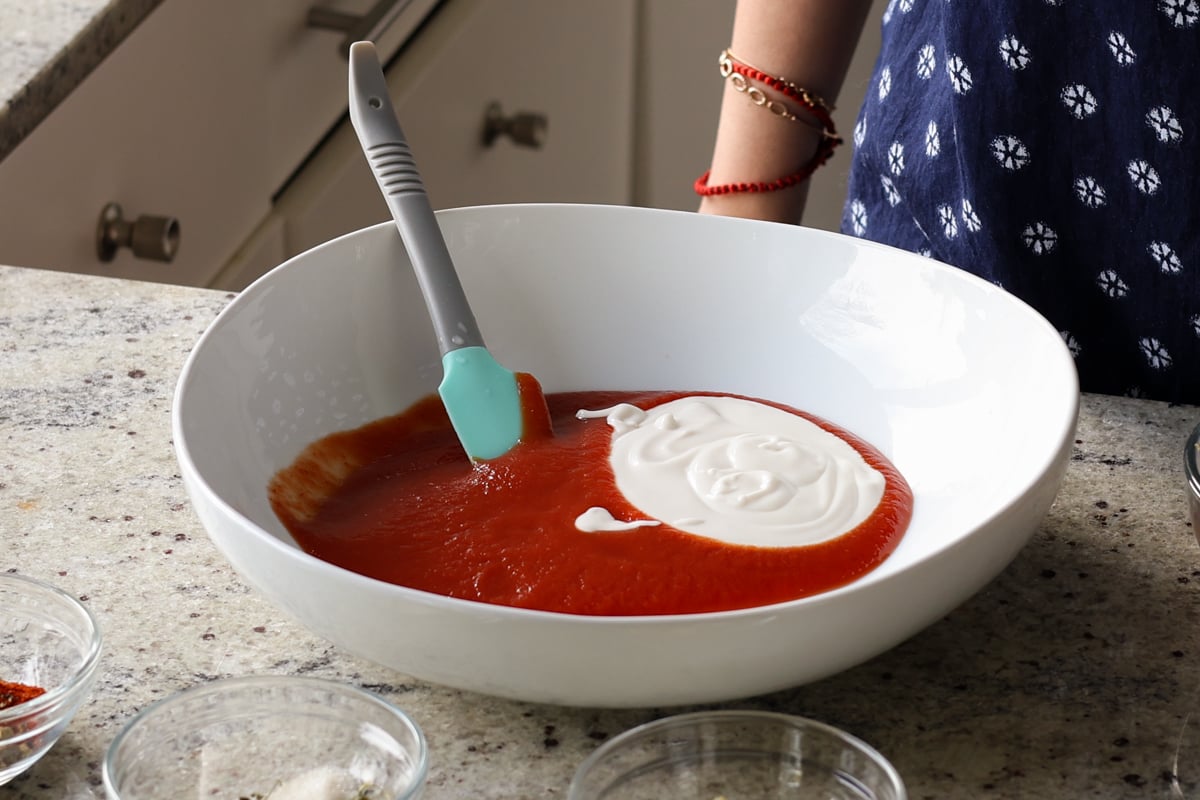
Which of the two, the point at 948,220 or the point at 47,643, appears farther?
the point at 948,220

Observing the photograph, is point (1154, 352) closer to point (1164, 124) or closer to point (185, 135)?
point (1164, 124)

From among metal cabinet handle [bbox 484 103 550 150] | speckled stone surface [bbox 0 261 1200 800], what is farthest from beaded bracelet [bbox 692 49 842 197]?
metal cabinet handle [bbox 484 103 550 150]

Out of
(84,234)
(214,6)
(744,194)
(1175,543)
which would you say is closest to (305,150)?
(214,6)

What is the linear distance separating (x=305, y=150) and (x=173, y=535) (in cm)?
131

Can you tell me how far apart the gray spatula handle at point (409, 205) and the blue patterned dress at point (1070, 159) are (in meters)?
0.40

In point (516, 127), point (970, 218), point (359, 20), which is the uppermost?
point (970, 218)

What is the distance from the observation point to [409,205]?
0.81 metres

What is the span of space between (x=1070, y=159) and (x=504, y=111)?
5.23 ft

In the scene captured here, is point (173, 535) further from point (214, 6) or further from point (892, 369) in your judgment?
point (214, 6)

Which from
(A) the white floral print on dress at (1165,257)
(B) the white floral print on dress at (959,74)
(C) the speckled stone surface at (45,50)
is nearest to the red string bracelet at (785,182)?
(B) the white floral print on dress at (959,74)

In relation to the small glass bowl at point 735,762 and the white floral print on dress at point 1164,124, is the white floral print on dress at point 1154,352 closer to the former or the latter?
the white floral print on dress at point 1164,124

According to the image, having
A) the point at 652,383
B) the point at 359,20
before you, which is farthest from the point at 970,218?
the point at 359,20

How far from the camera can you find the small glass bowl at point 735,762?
1.73ft

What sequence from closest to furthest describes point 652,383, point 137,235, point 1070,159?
point 652,383
point 1070,159
point 137,235
